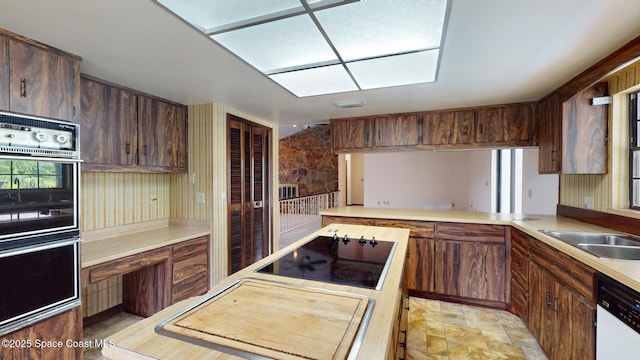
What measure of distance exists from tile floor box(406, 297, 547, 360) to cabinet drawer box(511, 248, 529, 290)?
1.31 feet

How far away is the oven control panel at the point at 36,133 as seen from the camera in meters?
1.53

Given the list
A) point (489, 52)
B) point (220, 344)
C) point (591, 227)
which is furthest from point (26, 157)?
point (591, 227)

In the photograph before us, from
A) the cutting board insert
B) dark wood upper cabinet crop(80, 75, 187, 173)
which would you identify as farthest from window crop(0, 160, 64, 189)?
the cutting board insert

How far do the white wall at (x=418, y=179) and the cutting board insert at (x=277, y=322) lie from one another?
5936 mm

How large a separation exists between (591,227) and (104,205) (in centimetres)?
440

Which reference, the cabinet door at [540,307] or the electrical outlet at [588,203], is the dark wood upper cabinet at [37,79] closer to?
the cabinet door at [540,307]

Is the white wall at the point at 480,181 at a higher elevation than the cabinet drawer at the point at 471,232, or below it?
higher

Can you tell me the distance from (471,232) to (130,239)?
3.45 meters

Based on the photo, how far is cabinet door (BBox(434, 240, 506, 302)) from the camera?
288 centimetres

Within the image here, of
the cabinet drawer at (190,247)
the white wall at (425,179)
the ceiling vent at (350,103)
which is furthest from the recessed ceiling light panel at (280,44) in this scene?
the white wall at (425,179)

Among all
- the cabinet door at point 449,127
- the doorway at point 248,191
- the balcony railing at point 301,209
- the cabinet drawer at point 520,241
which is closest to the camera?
the cabinet drawer at point 520,241

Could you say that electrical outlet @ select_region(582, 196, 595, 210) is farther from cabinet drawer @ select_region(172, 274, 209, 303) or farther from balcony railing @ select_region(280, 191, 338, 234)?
balcony railing @ select_region(280, 191, 338, 234)

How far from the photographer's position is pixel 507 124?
306 cm

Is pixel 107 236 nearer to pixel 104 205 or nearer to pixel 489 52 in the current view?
pixel 104 205
